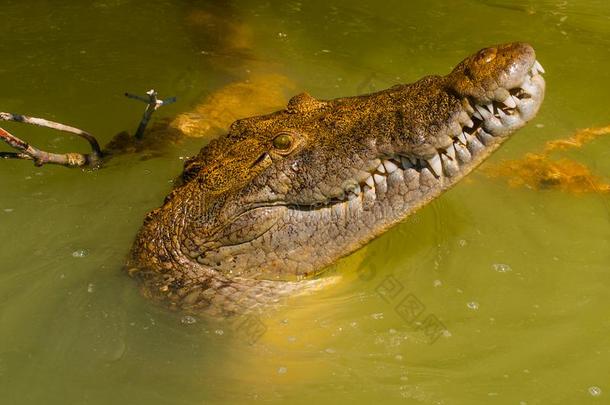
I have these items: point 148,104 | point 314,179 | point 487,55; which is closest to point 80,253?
point 148,104

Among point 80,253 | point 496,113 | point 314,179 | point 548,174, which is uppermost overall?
point 496,113

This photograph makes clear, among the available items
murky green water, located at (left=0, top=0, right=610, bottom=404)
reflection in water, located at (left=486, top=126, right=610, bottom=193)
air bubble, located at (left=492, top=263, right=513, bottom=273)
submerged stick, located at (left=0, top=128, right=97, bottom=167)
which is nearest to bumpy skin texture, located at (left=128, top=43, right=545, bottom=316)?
murky green water, located at (left=0, top=0, right=610, bottom=404)

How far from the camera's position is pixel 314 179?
10.7ft

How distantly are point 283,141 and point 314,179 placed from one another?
0.88 feet

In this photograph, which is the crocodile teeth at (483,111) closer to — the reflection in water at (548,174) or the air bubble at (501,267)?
the air bubble at (501,267)

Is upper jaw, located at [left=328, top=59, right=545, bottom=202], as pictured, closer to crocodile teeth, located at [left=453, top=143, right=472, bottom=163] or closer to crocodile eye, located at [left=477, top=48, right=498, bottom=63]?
crocodile teeth, located at [left=453, top=143, right=472, bottom=163]

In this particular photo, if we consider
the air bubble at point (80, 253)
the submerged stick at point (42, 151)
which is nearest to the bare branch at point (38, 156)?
the submerged stick at point (42, 151)

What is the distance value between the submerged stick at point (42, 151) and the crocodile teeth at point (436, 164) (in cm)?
238

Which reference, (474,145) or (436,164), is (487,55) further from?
(436,164)

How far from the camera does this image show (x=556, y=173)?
467 centimetres

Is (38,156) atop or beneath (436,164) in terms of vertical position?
beneath

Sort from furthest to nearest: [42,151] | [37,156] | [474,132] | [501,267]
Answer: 1. [42,151]
2. [37,156]
3. [501,267]
4. [474,132]

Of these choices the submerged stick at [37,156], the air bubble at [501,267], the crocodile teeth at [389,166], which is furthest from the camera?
the air bubble at [501,267]

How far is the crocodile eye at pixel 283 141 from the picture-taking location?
3.34 metres
